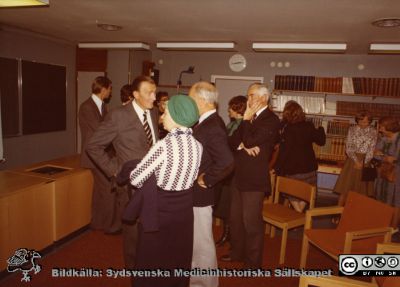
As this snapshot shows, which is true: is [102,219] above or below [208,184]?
below

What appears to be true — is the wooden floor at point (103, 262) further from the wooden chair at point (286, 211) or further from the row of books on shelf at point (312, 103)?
the row of books on shelf at point (312, 103)

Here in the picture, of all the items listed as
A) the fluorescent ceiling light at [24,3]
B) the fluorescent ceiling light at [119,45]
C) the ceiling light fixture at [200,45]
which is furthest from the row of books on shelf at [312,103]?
the fluorescent ceiling light at [24,3]

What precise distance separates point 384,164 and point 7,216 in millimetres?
4352

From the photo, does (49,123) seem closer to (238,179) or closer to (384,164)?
(238,179)

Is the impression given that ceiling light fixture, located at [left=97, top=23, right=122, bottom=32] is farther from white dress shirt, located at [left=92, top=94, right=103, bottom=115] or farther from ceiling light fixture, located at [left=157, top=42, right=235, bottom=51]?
white dress shirt, located at [left=92, top=94, right=103, bottom=115]

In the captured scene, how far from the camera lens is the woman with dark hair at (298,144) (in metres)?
3.93

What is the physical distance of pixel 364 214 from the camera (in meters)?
2.92

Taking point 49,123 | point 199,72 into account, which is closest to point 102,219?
point 49,123

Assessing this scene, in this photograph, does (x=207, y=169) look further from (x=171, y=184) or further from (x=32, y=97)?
(x=32, y=97)

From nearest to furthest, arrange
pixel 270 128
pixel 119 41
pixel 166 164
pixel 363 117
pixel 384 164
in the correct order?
pixel 166 164 → pixel 270 128 → pixel 384 164 → pixel 363 117 → pixel 119 41

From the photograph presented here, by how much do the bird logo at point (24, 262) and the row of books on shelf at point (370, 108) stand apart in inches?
220

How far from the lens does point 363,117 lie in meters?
4.67

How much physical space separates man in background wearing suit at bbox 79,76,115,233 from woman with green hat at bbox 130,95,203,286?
1.96m

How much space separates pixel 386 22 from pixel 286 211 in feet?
7.85
